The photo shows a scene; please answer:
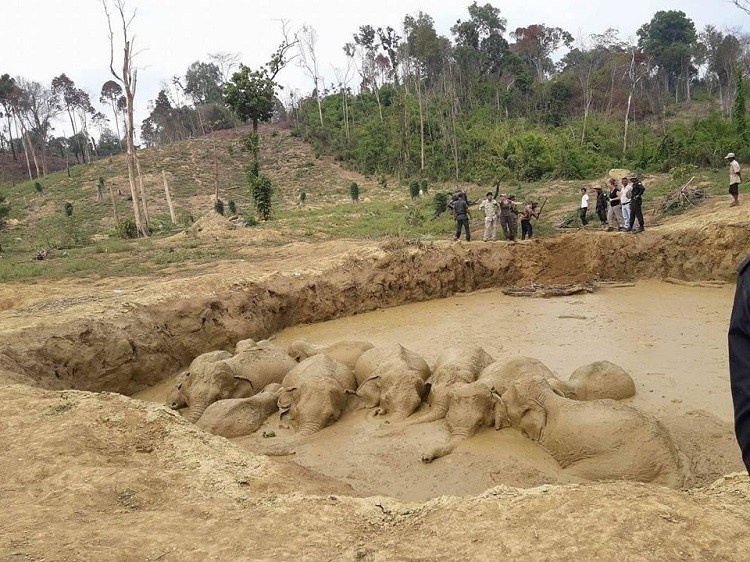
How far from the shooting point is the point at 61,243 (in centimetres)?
2053

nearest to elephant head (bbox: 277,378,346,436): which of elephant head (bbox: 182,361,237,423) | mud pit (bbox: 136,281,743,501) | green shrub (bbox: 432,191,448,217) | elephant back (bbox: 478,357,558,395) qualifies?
mud pit (bbox: 136,281,743,501)

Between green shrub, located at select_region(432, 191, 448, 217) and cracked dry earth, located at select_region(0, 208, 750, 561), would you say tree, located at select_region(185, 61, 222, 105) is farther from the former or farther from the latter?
cracked dry earth, located at select_region(0, 208, 750, 561)

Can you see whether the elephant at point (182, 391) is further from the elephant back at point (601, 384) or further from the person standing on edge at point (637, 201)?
the person standing on edge at point (637, 201)

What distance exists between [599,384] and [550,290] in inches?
257

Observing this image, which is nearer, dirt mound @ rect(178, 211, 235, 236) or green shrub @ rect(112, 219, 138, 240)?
dirt mound @ rect(178, 211, 235, 236)

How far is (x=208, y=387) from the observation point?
24.4 feet

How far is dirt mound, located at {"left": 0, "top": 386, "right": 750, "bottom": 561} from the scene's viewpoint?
309 centimetres

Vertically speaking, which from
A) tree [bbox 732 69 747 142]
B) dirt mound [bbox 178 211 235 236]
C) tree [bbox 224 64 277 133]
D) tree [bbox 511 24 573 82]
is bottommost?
dirt mound [bbox 178 211 235 236]

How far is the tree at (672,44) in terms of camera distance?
52.6 m

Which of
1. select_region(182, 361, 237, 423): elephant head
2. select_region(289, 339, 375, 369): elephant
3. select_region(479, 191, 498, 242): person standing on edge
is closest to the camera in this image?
select_region(182, 361, 237, 423): elephant head

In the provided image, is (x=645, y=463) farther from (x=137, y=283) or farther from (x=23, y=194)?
(x=23, y=194)

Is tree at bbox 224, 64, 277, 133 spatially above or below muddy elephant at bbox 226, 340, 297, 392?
above

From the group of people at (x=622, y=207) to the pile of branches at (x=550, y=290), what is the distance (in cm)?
244

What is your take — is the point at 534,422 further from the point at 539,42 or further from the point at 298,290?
the point at 539,42
